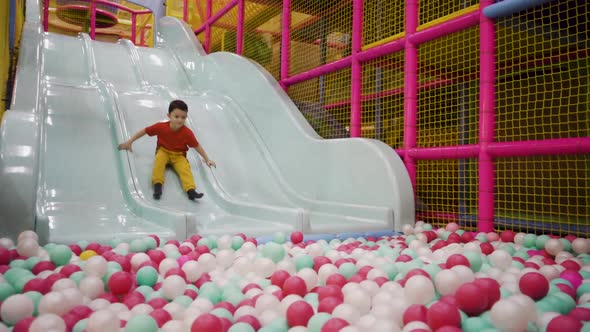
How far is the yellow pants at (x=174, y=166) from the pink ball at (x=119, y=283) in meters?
1.79

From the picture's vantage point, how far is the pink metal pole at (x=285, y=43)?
386cm

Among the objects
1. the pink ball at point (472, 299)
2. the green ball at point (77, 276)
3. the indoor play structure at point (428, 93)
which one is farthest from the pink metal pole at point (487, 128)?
the green ball at point (77, 276)

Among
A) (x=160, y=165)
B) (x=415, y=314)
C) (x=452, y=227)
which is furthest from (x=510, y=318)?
(x=160, y=165)

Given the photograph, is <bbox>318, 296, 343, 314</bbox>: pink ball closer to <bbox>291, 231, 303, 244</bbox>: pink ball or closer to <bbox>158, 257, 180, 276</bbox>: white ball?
<bbox>158, 257, 180, 276</bbox>: white ball

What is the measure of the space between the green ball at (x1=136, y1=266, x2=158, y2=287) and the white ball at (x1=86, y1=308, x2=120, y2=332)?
1.52 ft

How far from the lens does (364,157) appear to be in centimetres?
275

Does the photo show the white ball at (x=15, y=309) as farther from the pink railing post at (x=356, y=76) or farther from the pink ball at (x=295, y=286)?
the pink railing post at (x=356, y=76)

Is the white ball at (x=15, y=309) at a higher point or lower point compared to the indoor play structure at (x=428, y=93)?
lower

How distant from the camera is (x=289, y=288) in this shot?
130 centimetres

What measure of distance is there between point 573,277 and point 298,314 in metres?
0.94

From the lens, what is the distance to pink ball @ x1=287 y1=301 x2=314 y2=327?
1.04m

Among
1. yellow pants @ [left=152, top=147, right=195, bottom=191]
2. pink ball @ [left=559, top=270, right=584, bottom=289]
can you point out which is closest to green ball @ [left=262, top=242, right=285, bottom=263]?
pink ball @ [left=559, top=270, right=584, bottom=289]

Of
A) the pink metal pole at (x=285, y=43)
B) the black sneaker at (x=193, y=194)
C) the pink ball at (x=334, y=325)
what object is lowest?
the pink ball at (x=334, y=325)

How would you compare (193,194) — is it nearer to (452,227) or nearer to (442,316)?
(452,227)
